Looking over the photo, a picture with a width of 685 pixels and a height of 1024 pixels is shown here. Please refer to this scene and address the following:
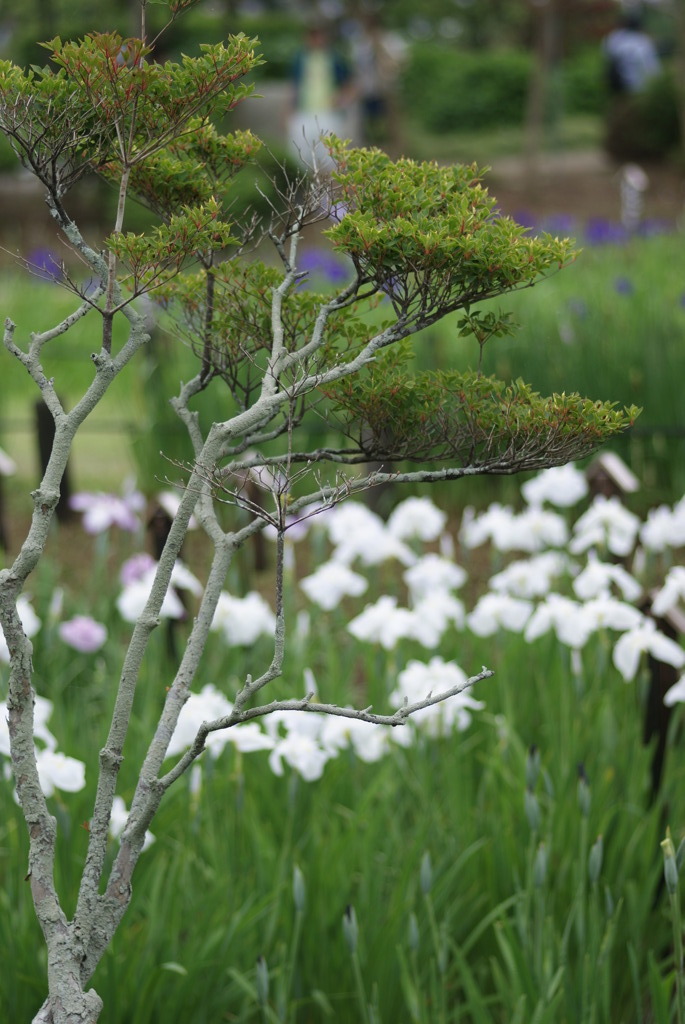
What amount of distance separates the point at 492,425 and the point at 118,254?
48 cm

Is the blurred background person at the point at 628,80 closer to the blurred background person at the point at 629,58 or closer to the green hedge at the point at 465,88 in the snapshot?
the blurred background person at the point at 629,58

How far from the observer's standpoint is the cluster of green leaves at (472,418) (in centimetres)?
139

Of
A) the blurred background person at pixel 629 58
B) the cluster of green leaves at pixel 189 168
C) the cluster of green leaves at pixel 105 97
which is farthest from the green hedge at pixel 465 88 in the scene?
the cluster of green leaves at pixel 105 97

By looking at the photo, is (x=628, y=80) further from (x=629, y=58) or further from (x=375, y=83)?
(x=375, y=83)

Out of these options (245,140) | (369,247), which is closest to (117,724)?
(369,247)

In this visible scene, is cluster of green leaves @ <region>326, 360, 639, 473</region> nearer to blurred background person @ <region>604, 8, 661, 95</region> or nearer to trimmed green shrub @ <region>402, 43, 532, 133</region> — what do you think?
blurred background person @ <region>604, 8, 661, 95</region>

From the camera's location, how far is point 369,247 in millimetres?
1339

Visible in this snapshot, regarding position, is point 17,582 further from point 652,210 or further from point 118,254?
point 652,210

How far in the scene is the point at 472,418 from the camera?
142 centimetres

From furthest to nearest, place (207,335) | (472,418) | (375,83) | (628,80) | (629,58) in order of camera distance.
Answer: (628,80) → (629,58) → (375,83) → (207,335) → (472,418)

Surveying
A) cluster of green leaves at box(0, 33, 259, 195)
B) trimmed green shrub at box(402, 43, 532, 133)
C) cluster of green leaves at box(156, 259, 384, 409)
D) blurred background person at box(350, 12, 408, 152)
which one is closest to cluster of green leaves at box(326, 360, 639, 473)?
cluster of green leaves at box(156, 259, 384, 409)

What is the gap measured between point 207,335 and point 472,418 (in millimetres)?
389

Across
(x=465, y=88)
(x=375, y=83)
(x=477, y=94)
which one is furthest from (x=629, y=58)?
(x=375, y=83)

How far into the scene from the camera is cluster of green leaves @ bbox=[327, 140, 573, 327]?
1333 mm
